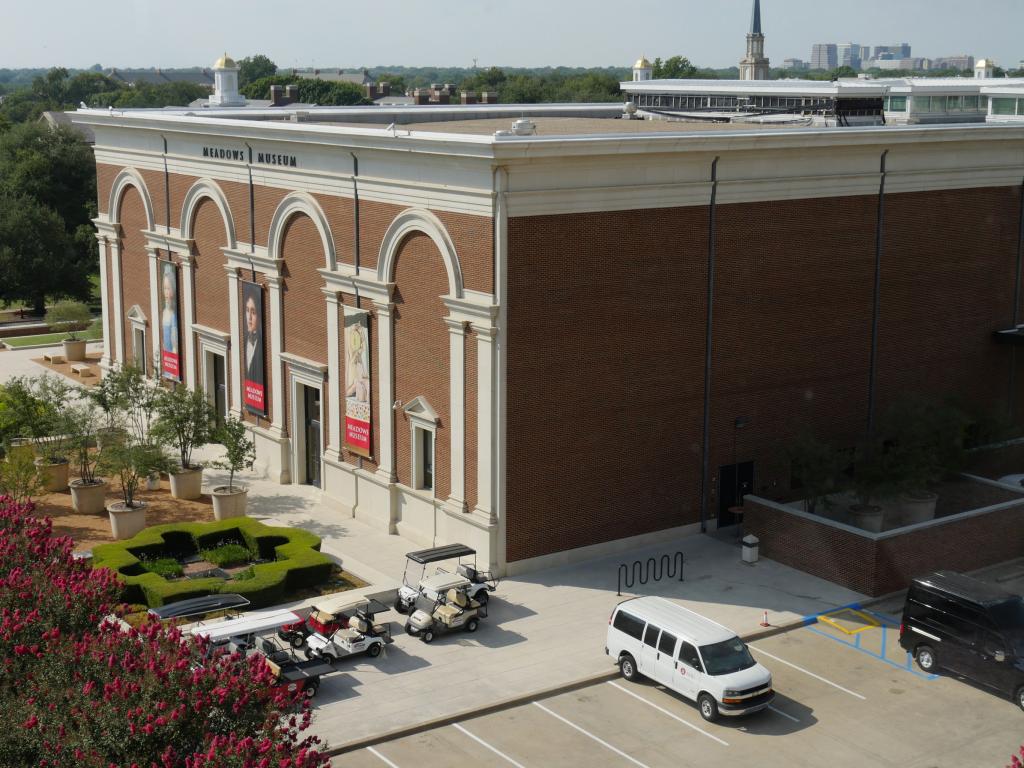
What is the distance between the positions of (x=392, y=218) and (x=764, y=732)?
59.4 feet

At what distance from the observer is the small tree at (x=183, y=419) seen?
1598 inches

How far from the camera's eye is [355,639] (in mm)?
29219

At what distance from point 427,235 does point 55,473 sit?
16.3 meters

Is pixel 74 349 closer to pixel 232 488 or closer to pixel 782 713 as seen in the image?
pixel 232 488

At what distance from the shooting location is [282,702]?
18.6 meters

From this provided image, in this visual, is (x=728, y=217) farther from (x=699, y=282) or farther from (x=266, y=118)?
(x=266, y=118)

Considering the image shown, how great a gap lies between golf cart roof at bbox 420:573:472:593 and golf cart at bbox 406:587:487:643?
16cm

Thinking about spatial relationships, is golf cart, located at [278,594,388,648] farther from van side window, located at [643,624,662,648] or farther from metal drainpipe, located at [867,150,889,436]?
metal drainpipe, located at [867,150,889,436]

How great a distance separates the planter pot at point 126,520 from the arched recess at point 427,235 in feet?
33.0

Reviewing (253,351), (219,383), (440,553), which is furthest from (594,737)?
(219,383)

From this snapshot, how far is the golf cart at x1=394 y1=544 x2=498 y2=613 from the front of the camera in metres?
31.7

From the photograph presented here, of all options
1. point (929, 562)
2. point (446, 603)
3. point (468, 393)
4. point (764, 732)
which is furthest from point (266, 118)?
point (764, 732)

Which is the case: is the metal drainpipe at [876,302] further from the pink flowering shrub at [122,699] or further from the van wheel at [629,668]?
the pink flowering shrub at [122,699]

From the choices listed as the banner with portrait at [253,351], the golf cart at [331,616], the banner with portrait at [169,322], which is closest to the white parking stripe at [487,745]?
the golf cart at [331,616]
